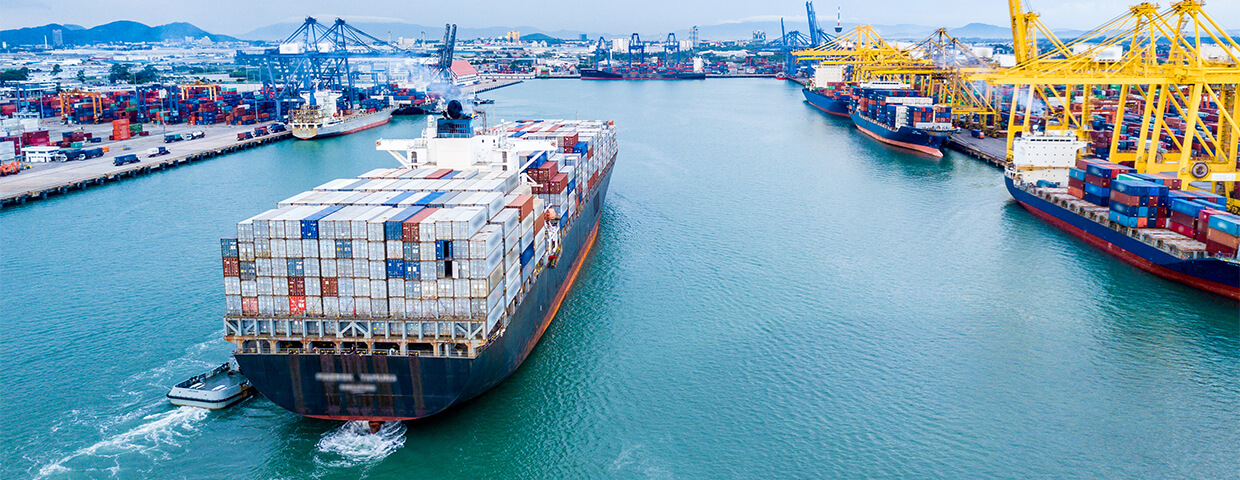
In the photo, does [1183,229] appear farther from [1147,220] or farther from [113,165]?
[113,165]

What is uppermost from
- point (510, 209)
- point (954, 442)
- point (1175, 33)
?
point (1175, 33)

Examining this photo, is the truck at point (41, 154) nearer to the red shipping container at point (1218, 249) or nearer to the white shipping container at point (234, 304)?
the white shipping container at point (234, 304)

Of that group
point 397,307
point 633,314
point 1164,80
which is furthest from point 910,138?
point 397,307

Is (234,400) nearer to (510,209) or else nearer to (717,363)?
(510,209)

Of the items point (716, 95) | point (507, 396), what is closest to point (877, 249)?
point (507, 396)

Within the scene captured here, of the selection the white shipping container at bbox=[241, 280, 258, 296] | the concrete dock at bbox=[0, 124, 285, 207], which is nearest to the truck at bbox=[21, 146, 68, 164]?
the concrete dock at bbox=[0, 124, 285, 207]

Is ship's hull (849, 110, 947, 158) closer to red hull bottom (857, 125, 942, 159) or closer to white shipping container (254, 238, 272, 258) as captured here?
red hull bottom (857, 125, 942, 159)
